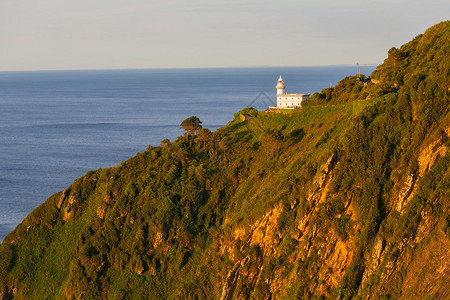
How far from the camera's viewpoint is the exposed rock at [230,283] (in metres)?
52.2

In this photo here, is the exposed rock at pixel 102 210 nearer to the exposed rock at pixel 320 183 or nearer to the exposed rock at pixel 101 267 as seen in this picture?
the exposed rock at pixel 101 267

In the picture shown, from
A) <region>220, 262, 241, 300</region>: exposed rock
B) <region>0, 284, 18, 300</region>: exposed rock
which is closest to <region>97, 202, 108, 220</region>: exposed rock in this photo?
<region>0, 284, 18, 300</region>: exposed rock

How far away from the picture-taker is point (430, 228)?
44.4 metres

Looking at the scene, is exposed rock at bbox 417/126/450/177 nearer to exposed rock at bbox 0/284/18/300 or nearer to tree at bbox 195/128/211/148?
tree at bbox 195/128/211/148

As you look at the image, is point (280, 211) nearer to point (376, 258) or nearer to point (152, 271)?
point (376, 258)

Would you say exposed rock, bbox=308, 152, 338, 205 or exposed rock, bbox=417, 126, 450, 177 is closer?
exposed rock, bbox=417, 126, 450, 177

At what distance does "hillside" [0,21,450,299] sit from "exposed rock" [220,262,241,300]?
92 millimetres

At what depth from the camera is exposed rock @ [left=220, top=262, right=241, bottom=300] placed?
52156mm

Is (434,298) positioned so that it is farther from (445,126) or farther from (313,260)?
(445,126)

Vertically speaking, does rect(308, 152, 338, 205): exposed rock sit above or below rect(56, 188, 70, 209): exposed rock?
above

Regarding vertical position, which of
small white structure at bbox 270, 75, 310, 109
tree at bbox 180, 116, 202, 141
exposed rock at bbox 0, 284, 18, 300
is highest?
small white structure at bbox 270, 75, 310, 109

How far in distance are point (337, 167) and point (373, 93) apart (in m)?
12.9

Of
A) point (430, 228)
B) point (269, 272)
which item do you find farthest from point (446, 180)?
point (269, 272)

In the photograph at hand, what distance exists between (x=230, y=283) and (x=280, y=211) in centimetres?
797
